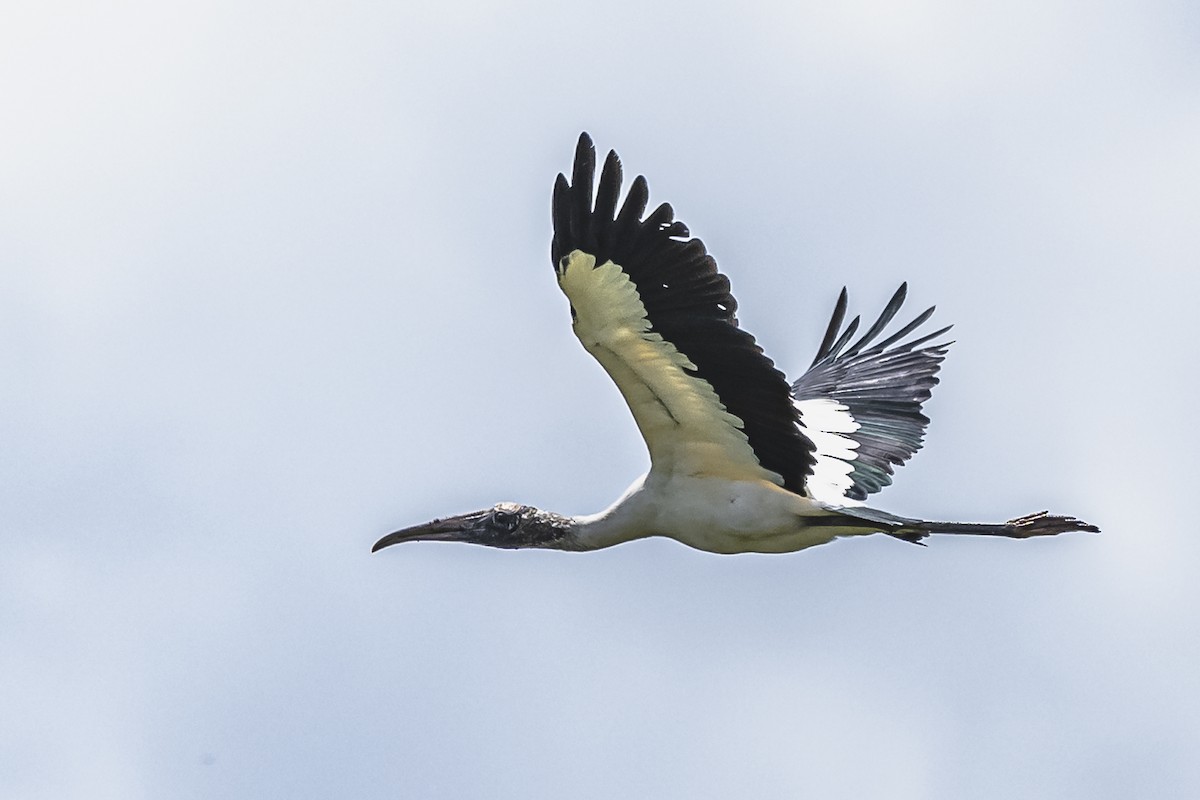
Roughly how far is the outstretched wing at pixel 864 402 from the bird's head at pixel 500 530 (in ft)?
6.28

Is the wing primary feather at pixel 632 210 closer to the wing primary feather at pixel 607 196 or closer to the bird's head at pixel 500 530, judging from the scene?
the wing primary feather at pixel 607 196

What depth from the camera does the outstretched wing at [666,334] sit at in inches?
476

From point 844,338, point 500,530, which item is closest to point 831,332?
point 844,338

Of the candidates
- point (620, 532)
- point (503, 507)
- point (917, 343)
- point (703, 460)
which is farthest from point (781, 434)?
point (917, 343)

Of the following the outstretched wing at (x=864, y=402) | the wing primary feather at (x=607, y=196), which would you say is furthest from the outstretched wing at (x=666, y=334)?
the outstretched wing at (x=864, y=402)

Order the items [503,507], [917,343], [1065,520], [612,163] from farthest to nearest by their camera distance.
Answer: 1. [917,343]
2. [503,507]
3. [1065,520]
4. [612,163]

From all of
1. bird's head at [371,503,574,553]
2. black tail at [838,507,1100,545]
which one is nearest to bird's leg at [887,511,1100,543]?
black tail at [838,507,1100,545]

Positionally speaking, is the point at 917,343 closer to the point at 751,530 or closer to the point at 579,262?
the point at 751,530

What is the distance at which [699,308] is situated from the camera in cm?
1238

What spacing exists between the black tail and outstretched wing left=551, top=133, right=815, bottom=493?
2.54ft

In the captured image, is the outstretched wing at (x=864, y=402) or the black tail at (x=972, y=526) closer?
the black tail at (x=972, y=526)

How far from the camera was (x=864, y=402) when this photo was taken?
655 inches

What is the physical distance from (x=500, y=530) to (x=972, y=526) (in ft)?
11.8

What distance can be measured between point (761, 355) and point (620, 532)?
7.46ft
